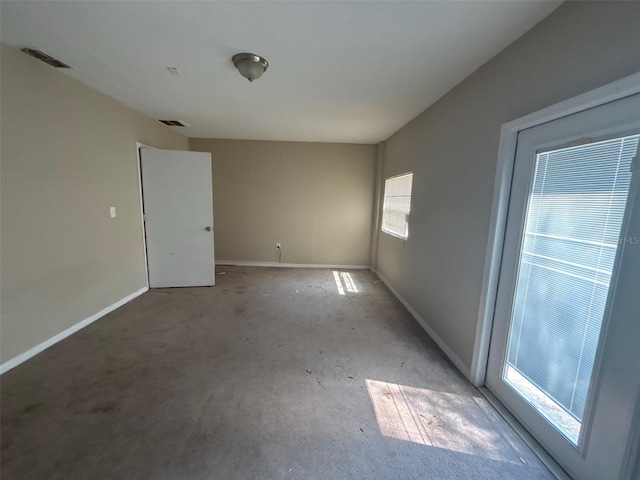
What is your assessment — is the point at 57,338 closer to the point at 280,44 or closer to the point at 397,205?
the point at 280,44

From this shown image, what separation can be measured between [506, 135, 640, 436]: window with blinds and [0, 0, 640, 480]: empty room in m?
0.01

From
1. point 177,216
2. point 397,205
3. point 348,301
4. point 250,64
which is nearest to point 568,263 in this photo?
point 250,64

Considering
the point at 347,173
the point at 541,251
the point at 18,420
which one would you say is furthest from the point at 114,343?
the point at 347,173

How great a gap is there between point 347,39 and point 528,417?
8.45 feet

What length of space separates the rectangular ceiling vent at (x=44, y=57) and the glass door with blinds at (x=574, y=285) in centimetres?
346

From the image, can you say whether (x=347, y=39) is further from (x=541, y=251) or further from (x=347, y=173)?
(x=347, y=173)

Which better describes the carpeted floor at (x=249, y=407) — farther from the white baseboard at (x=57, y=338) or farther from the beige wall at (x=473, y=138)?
the beige wall at (x=473, y=138)

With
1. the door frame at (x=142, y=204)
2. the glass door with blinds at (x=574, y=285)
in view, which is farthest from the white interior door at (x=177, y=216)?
the glass door with blinds at (x=574, y=285)

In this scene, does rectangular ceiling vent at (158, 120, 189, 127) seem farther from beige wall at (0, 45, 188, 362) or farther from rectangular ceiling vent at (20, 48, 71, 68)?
rectangular ceiling vent at (20, 48, 71, 68)

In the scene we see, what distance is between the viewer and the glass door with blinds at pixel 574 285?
1.09 m

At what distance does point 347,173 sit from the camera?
496 centimetres

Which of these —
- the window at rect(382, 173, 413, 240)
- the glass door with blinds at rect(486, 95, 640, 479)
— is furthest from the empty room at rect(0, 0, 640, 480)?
the window at rect(382, 173, 413, 240)

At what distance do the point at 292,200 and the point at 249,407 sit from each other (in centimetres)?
380

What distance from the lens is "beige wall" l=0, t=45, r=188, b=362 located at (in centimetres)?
197
